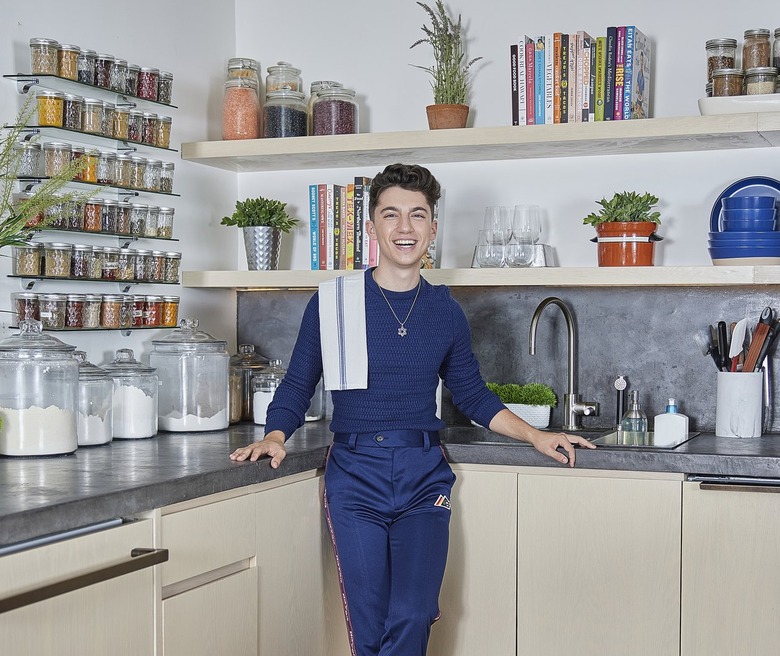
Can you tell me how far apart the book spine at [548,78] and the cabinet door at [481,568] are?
3.52 feet

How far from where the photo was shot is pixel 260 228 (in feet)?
11.4

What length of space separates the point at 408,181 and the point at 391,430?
0.61 meters

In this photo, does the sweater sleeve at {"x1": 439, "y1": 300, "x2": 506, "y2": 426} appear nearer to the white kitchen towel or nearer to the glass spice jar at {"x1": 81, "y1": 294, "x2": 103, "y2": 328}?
the white kitchen towel

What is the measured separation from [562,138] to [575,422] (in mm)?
847

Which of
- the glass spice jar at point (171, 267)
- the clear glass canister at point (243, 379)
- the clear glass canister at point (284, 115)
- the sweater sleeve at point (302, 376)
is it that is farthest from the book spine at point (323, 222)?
the sweater sleeve at point (302, 376)

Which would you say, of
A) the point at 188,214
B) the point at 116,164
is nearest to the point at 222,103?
the point at 188,214

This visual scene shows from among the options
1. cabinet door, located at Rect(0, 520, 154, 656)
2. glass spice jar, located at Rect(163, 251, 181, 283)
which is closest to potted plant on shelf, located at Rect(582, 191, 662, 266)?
glass spice jar, located at Rect(163, 251, 181, 283)

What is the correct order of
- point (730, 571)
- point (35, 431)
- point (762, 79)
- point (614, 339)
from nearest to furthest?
1. point (35, 431)
2. point (730, 571)
3. point (762, 79)
4. point (614, 339)

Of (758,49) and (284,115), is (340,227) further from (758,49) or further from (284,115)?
(758,49)

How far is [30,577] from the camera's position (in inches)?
69.2

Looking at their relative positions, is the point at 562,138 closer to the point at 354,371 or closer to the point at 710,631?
the point at 354,371

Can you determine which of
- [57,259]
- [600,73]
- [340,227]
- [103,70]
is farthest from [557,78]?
[57,259]

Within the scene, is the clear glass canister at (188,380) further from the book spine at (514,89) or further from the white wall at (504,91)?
the book spine at (514,89)

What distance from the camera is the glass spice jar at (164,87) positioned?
3.14m
